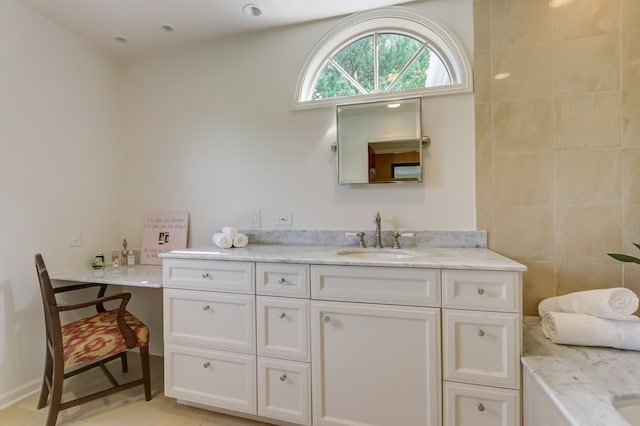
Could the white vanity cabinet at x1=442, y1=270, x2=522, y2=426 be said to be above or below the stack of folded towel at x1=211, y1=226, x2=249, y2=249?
below

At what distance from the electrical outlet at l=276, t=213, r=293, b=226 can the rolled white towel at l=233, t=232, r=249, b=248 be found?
0.27 meters

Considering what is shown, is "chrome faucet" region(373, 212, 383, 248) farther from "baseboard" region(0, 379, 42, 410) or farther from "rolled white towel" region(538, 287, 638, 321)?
"baseboard" region(0, 379, 42, 410)

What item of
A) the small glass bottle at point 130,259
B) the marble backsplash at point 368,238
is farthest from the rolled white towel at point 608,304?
the small glass bottle at point 130,259

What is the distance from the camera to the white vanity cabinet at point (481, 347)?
1315 mm

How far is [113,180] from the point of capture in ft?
8.67

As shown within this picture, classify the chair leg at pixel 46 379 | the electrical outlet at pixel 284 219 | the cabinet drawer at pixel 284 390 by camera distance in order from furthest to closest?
the electrical outlet at pixel 284 219 → the chair leg at pixel 46 379 → the cabinet drawer at pixel 284 390

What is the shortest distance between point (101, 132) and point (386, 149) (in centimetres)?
231

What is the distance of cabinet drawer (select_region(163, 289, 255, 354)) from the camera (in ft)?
5.56

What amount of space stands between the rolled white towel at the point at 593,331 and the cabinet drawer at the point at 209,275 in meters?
1.52

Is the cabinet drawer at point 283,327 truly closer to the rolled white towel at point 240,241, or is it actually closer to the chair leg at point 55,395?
the rolled white towel at point 240,241

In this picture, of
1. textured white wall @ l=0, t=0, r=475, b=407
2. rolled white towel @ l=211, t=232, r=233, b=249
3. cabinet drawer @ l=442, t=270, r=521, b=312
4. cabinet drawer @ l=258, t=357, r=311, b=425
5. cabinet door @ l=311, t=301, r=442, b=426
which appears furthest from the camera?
rolled white towel @ l=211, t=232, r=233, b=249

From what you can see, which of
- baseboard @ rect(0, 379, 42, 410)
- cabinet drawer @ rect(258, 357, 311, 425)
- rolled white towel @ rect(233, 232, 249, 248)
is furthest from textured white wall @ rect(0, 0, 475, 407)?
cabinet drawer @ rect(258, 357, 311, 425)

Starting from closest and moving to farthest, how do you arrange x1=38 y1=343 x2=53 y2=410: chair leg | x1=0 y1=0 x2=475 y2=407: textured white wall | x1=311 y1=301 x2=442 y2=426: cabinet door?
x1=311 y1=301 x2=442 y2=426: cabinet door, x1=38 y1=343 x2=53 y2=410: chair leg, x1=0 y1=0 x2=475 y2=407: textured white wall

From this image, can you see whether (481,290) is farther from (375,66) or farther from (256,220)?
(375,66)
